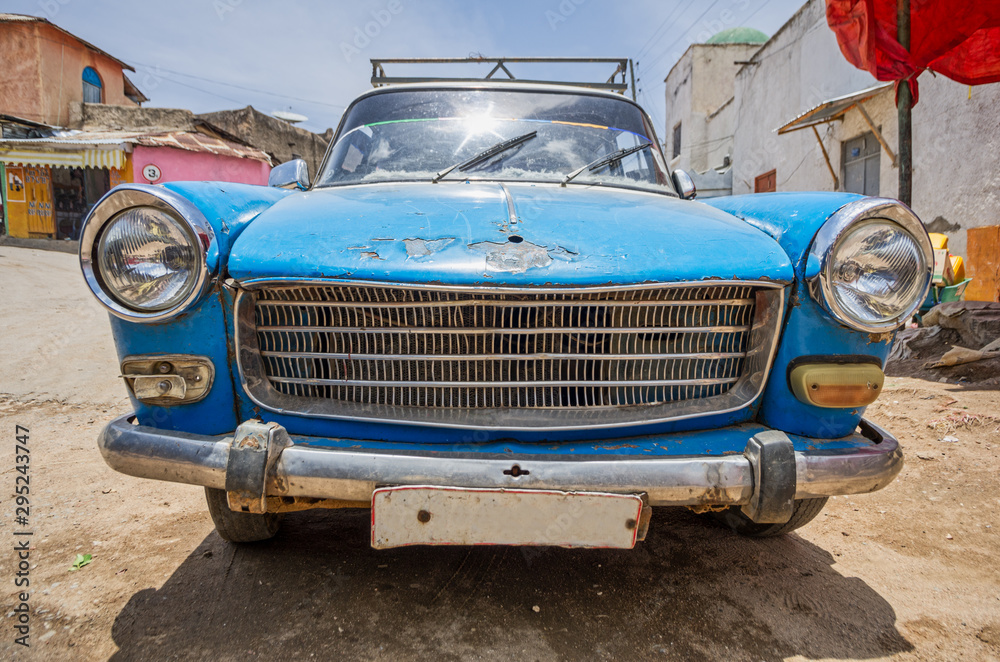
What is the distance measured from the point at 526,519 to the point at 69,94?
20.5 meters

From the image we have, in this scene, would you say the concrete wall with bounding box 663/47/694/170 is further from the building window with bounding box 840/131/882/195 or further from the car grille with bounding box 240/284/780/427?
the car grille with bounding box 240/284/780/427

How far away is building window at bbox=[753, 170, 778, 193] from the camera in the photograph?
40.7 ft

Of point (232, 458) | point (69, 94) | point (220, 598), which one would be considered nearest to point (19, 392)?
point (220, 598)

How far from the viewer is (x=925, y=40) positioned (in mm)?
5082

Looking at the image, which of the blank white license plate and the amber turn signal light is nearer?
the blank white license plate

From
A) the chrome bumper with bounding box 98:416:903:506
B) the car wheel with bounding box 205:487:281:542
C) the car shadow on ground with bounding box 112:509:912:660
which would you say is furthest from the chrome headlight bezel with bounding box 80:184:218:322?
the car shadow on ground with bounding box 112:509:912:660

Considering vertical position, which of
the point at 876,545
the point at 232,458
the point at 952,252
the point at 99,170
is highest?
the point at 99,170

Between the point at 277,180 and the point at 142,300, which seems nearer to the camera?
the point at 142,300

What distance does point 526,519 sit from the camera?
4.59 feet

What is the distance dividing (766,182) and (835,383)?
1272cm

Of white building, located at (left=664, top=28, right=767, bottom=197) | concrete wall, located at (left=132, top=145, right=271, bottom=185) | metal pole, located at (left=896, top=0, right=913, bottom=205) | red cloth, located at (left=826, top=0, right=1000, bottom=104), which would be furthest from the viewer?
white building, located at (left=664, top=28, right=767, bottom=197)

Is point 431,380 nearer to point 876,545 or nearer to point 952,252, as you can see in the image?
point 876,545

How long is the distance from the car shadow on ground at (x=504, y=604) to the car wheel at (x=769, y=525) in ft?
0.19

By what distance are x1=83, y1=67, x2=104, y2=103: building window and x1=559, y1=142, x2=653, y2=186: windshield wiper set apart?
2011 centimetres
